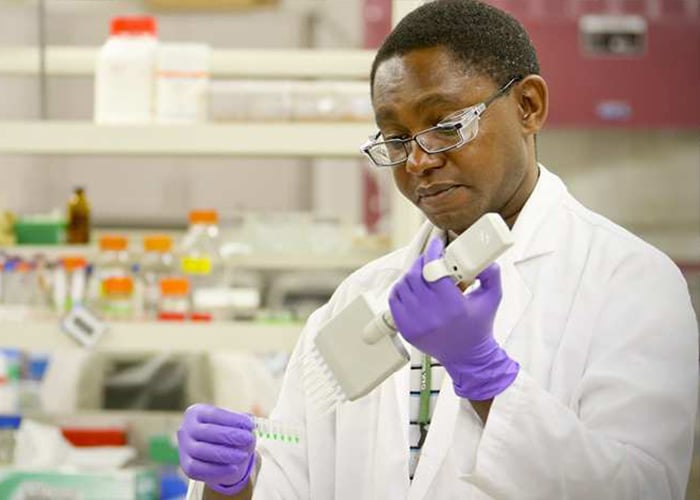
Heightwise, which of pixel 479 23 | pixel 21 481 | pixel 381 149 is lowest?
pixel 21 481

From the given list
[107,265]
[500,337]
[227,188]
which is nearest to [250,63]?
[107,265]

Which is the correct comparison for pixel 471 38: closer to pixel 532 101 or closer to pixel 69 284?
pixel 532 101

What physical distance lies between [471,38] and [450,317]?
385mm

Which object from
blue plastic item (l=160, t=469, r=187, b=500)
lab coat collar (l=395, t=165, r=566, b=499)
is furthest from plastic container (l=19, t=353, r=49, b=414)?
lab coat collar (l=395, t=165, r=566, b=499)

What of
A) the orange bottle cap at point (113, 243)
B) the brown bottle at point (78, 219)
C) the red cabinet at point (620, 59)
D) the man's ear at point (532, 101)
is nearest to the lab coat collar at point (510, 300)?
the man's ear at point (532, 101)

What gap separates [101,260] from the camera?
2695 millimetres

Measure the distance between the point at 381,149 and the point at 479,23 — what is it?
7.9 inches

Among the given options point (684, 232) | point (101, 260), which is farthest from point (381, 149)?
point (684, 232)

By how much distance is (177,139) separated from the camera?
7.88 ft

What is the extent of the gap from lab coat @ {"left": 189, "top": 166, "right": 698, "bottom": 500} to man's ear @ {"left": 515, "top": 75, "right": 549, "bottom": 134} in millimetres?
105

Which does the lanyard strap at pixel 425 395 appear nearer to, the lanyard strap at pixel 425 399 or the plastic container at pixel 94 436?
the lanyard strap at pixel 425 399

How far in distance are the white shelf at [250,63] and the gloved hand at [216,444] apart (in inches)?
54.2

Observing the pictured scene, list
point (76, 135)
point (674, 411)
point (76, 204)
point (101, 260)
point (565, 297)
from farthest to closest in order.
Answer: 1. point (76, 204)
2. point (101, 260)
3. point (76, 135)
4. point (565, 297)
5. point (674, 411)

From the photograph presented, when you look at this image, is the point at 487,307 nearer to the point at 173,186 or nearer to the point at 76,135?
the point at 76,135
